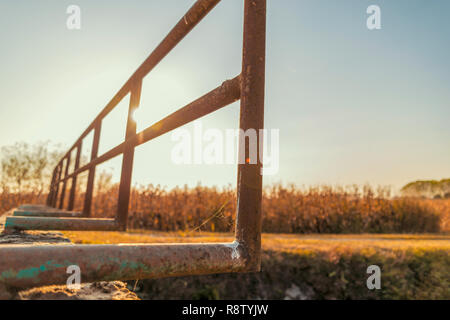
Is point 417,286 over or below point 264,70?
below

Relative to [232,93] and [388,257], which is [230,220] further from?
[388,257]

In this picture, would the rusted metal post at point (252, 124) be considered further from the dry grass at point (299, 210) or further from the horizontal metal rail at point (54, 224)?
the dry grass at point (299, 210)

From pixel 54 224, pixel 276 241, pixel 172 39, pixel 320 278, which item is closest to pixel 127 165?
pixel 54 224

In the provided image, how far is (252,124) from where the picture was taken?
693 mm

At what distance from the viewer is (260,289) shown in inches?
140

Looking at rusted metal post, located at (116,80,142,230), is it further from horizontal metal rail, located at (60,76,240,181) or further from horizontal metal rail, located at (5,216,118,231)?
horizontal metal rail, located at (60,76,240,181)

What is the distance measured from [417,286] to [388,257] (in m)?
0.54

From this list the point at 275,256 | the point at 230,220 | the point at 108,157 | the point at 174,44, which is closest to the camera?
the point at 230,220

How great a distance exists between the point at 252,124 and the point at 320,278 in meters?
3.66

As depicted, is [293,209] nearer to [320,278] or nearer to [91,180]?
[320,278]

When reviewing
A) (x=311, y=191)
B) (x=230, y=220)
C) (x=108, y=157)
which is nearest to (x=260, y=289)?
(x=108, y=157)
